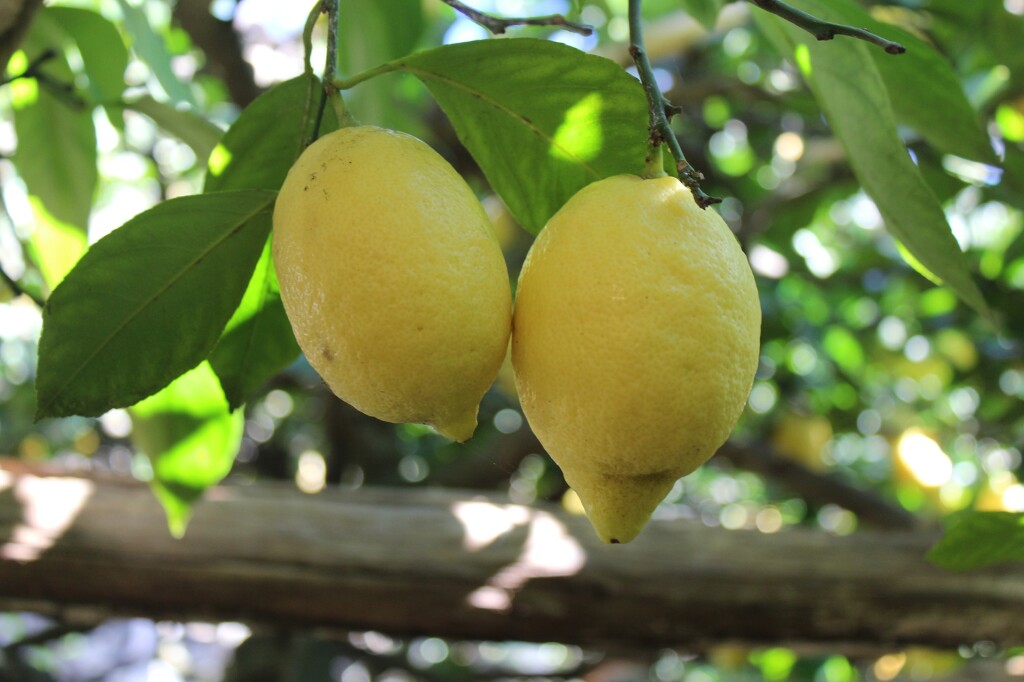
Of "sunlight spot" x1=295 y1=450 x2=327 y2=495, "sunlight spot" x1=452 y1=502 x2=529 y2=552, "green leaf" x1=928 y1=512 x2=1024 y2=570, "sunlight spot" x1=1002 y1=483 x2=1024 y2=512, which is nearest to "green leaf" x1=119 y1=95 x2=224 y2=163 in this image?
"sunlight spot" x1=452 y1=502 x2=529 y2=552

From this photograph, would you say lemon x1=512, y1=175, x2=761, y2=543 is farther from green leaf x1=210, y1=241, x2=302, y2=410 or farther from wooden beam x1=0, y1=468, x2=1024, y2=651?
wooden beam x1=0, y1=468, x2=1024, y2=651

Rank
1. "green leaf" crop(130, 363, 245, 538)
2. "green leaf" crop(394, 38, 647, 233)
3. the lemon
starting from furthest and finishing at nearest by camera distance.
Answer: "green leaf" crop(130, 363, 245, 538) < "green leaf" crop(394, 38, 647, 233) < the lemon

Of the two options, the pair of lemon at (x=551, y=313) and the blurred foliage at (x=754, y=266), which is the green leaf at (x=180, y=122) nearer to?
the blurred foliage at (x=754, y=266)

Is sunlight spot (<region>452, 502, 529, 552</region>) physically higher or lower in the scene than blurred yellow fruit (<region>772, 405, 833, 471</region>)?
higher

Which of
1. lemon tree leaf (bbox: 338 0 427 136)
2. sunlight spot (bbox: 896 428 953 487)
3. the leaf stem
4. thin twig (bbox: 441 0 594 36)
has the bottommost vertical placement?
sunlight spot (bbox: 896 428 953 487)

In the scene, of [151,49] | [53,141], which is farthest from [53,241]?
[151,49]

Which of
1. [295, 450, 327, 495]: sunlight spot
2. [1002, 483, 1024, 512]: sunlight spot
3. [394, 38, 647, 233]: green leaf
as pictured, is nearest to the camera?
[394, 38, 647, 233]: green leaf
